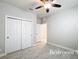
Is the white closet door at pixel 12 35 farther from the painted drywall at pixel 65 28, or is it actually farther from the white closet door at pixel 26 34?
the painted drywall at pixel 65 28

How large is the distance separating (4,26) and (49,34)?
381 cm

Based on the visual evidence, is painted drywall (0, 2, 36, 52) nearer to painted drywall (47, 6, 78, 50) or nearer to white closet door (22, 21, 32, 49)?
white closet door (22, 21, 32, 49)

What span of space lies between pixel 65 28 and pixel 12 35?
328 centimetres

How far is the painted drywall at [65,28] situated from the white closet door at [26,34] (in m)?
1.88

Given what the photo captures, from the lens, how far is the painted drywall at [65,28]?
13.0 feet

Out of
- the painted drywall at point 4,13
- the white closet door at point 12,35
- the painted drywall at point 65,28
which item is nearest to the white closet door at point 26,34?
the white closet door at point 12,35

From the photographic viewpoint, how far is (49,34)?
6176 mm

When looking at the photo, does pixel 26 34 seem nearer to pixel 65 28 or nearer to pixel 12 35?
pixel 12 35

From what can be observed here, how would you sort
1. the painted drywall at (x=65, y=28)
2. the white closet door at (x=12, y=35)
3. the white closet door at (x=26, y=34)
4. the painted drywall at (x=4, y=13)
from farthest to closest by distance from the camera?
the white closet door at (x=26, y=34) → the painted drywall at (x=65, y=28) → the white closet door at (x=12, y=35) → the painted drywall at (x=4, y=13)

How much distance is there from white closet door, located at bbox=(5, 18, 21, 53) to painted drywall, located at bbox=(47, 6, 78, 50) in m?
2.75

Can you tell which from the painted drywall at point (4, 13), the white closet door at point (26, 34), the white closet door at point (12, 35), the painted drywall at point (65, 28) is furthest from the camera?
the white closet door at point (26, 34)

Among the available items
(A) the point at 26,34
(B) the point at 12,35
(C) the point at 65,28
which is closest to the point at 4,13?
(B) the point at 12,35

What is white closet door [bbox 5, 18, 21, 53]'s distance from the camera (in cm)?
363

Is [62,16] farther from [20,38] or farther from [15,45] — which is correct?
[15,45]
